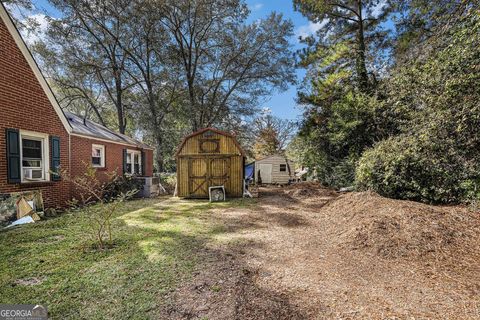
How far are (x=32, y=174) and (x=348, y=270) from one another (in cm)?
883

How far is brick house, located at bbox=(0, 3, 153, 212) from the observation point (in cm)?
597

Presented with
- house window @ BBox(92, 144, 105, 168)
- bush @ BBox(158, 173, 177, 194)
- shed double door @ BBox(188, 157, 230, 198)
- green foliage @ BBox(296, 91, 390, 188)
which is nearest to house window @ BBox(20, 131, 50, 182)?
house window @ BBox(92, 144, 105, 168)

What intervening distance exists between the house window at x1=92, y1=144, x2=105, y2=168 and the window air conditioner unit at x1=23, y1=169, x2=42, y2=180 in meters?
2.91

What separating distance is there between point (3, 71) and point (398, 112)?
12902 millimetres

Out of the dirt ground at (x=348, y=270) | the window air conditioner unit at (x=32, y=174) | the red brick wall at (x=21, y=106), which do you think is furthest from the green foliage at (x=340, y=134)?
the window air conditioner unit at (x=32, y=174)

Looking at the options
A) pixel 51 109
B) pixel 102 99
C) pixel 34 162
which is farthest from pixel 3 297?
pixel 102 99

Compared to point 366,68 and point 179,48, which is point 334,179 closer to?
point 366,68

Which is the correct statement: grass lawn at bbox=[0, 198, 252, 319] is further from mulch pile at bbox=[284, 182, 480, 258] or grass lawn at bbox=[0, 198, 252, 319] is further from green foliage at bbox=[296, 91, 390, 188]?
green foliage at bbox=[296, 91, 390, 188]

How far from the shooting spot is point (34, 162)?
6.96 m

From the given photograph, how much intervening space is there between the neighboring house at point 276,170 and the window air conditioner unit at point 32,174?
49.6 ft

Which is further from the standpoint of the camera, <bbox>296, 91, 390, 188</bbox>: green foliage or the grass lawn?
<bbox>296, 91, 390, 188</bbox>: green foliage

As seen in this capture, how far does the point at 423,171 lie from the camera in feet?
22.1

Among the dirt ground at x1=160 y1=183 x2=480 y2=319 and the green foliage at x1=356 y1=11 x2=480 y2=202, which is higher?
the green foliage at x1=356 y1=11 x2=480 y2=202

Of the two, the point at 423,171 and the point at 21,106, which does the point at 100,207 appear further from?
the point at 423,171
